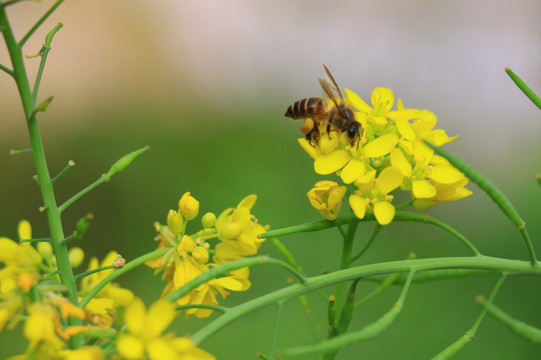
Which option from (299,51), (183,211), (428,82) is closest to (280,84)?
(299,51)

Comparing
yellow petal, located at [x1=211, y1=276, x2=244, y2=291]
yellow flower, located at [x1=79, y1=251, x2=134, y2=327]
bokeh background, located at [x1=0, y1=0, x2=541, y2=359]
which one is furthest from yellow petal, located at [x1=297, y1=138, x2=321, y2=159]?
bokeh background, located at [x1=0, y1=0, x2=541, y2=359]

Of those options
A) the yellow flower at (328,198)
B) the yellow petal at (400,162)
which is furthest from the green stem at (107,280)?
the yellow petal at (400,162)

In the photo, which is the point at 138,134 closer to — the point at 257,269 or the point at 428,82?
the point at 257,269

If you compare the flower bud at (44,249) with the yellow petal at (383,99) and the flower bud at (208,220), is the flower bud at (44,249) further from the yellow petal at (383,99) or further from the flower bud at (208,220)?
the yellow petal at (383,99)

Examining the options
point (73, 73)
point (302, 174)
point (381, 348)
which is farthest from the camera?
point (73, 73)

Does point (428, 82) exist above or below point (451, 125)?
above

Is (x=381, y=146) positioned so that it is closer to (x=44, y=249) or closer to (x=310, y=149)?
(x=310, y=149)

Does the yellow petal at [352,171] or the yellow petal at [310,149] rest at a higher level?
the yellow petal at [310,149]

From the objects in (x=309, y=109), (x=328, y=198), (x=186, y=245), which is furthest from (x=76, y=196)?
(x=309, y=109)

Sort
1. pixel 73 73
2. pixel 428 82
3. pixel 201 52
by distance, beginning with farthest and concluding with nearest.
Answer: pixel 73 73, pixel 201 52, pixel 428 82
